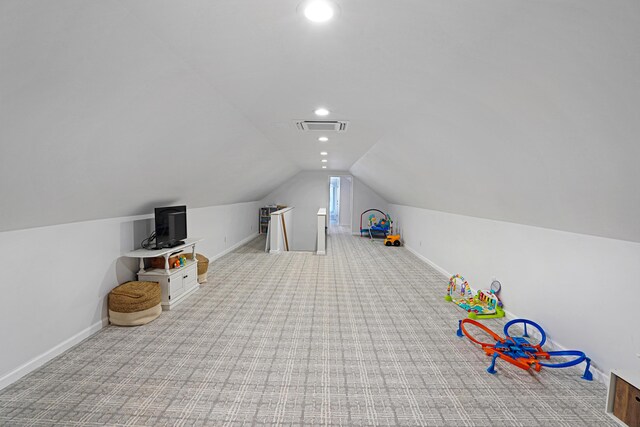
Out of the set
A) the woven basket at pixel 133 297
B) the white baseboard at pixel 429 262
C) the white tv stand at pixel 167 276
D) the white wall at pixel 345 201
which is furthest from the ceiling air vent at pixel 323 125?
the white wall at pixel 345 201

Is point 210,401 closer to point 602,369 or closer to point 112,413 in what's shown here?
point 112,413

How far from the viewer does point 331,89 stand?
8.36 ft

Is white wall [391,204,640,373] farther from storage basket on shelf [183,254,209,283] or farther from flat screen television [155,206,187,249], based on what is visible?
flat screen television [155,206,187,249]

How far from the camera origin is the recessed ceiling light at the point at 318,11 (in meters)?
1.41

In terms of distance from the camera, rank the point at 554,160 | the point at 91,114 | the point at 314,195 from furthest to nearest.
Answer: the point at 314,195, the point at 554,160, the point at 91,114

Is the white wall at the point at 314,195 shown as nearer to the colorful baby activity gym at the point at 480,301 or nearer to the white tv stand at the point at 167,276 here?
the colorful baby activity gym at the point at 480,301

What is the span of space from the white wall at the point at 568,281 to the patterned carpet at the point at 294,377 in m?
0.36

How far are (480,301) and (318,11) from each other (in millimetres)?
3893

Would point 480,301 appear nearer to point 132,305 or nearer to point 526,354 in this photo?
point 526,354

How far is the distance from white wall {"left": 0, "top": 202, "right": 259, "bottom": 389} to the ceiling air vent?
251 cm

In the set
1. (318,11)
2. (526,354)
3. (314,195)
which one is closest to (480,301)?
(526,354)

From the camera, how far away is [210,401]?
2109mm

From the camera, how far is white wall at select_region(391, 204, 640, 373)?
7.29 ft

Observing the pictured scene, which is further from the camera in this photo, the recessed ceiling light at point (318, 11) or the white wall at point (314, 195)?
the white wall at point (314, 195)
